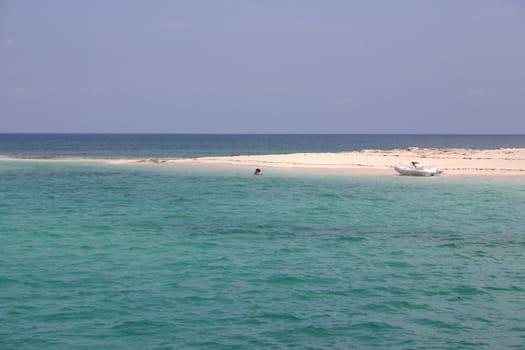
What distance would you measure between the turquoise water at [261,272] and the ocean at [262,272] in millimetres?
49

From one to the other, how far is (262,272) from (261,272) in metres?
0.03

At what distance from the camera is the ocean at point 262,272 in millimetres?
11555

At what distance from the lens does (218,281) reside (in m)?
14.9

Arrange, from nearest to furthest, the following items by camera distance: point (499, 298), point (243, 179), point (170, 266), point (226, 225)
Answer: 1. point (499, 298)
2. point (170, 266)
3. point (226, 225)
4. point (243, 179)

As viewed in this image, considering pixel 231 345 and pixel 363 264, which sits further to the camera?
pixel 363 264

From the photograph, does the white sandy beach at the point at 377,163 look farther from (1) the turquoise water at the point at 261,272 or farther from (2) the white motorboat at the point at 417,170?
(1) the turquoise water at the point at 261,272

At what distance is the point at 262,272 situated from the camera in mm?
15836

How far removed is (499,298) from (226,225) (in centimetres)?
1158

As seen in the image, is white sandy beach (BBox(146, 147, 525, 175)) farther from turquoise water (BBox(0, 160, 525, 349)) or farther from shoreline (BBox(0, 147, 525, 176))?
turquoise water (BBox(0, 160, 525, 349))

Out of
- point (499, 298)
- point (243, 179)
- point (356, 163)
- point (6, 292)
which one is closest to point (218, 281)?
point (6, 292)

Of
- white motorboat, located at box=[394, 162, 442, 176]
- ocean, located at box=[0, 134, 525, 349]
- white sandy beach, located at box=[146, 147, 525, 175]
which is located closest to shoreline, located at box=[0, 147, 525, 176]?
white sandy beach, located at box=[146, 147, 525, 175]

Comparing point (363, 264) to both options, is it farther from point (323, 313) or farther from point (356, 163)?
point (356, 163)

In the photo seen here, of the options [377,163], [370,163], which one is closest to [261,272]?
[370,163]

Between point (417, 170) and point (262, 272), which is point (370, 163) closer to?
point (417, 170)
